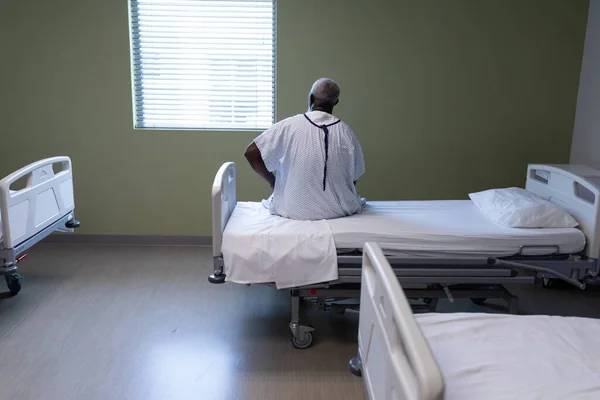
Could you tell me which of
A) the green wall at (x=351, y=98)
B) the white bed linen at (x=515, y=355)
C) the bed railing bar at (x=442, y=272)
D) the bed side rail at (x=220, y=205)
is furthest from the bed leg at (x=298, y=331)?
the green wall at (x=351, y=98)

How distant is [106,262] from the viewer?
12.8 ft

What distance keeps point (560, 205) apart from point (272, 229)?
1.72 meters

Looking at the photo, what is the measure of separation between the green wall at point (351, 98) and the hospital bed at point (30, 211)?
30.6 inches

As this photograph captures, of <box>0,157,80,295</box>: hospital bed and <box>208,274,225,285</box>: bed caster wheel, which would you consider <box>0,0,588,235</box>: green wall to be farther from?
<box>208,274,225,285</box>: bed caster wheel

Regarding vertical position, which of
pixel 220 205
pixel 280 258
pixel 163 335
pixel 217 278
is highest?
pixel 220 205

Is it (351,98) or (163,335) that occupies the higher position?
(351,98)

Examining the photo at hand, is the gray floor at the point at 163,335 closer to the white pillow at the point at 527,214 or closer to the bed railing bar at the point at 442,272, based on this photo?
the bed railing bar at the point at 442,272

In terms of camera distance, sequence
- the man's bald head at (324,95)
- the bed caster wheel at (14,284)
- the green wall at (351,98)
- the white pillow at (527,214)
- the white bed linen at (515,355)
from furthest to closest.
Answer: the green wall at (351,98)
the bed caster wheel at (14,284)
the man's bald head at (324,95)
the white pillow at (527,214)
the white bed linen at (515,355)

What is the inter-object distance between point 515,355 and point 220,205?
153cm

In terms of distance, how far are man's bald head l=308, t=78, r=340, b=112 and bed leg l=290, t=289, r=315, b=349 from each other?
1.09 meters

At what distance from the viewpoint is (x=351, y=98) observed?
4078 millimetres

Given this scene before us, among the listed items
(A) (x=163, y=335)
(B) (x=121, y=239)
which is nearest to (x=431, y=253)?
(A) (x=163, y=335)

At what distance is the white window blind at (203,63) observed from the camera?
4.02 m

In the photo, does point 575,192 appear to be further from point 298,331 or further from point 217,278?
point 217,278
